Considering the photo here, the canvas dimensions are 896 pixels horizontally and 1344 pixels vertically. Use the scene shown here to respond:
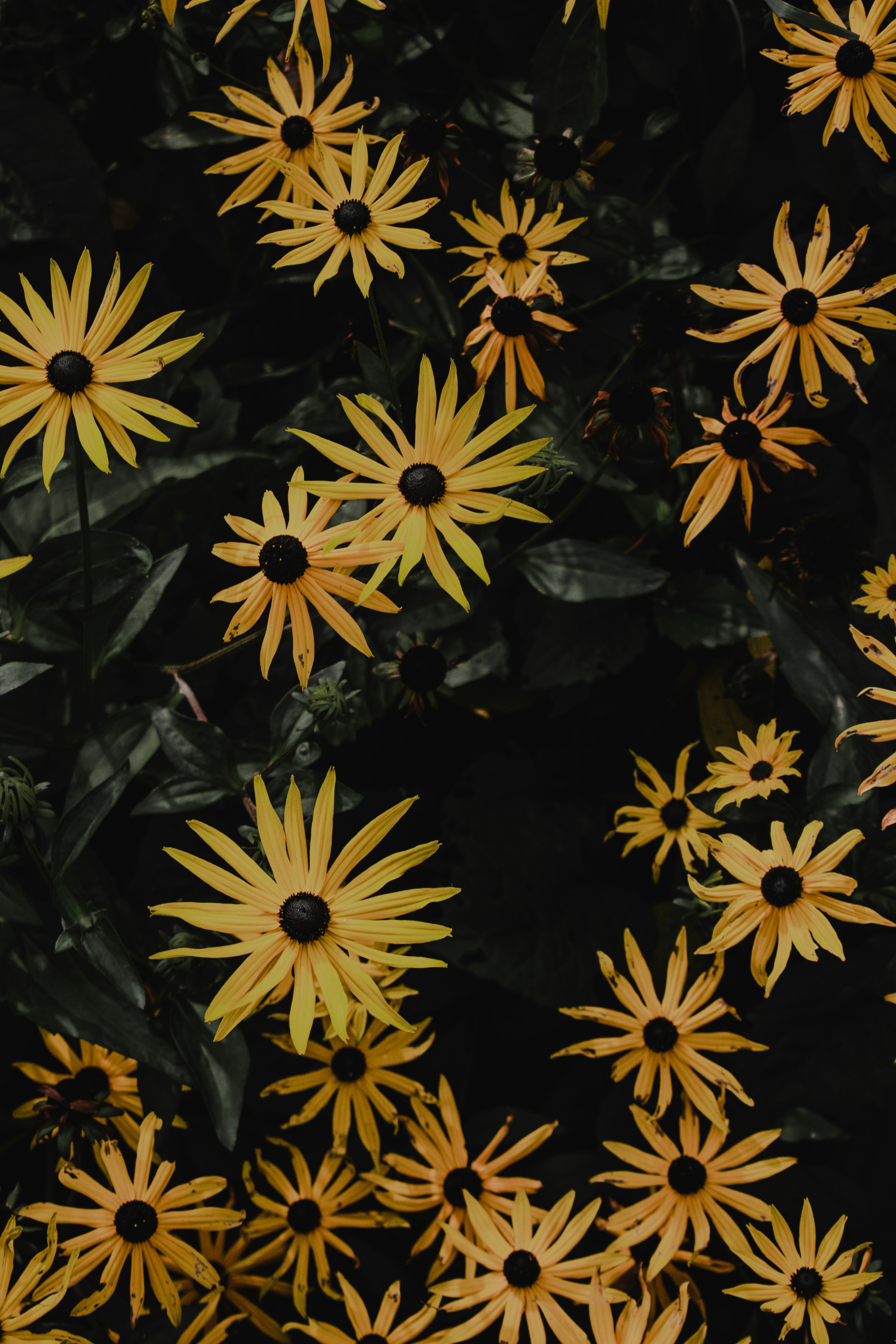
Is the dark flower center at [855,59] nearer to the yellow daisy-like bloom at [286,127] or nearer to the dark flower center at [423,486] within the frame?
the yellow daisy-like bloom at [286,127]

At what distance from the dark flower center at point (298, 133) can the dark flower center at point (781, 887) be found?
43.4 inches

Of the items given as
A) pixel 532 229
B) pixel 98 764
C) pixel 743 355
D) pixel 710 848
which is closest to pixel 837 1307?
pixel 710 848

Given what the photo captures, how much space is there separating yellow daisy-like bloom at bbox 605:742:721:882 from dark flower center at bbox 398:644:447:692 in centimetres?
30

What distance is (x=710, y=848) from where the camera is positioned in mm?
1155

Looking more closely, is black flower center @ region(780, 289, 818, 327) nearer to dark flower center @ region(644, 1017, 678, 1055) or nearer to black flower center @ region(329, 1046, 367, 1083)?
dark flower center @ region(644, 1017, 678, 1055)

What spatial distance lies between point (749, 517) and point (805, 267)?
0.35 m

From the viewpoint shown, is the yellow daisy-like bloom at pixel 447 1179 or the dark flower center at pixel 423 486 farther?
the yellow daisy-like bloom at pixel 447 1179

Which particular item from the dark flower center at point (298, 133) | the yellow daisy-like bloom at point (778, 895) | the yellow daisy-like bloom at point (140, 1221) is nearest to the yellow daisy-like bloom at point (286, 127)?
the dark flower center at point (298, 133)

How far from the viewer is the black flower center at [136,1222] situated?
48.8 inches

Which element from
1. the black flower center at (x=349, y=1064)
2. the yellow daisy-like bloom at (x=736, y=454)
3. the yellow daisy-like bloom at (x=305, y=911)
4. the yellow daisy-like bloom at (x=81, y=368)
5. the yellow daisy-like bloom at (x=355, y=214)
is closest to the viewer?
the yellow daisy-like bloom at (x=305, y=911)

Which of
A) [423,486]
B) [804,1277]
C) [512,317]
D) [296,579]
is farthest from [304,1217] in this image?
[512,317]

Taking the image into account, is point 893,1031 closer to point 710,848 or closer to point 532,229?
point 710,848

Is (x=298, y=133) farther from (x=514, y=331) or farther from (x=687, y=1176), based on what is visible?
(x=687, y=1176)

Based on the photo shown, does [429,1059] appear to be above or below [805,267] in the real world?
below
